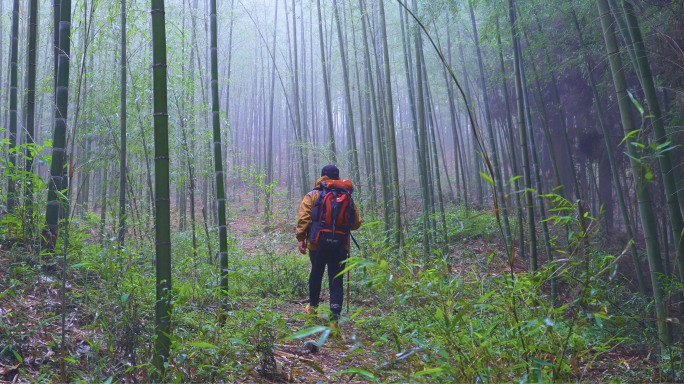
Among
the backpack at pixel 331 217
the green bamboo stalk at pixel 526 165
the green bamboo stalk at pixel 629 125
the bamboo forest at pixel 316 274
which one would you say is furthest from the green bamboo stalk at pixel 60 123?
the green bamboo stalk at pixel 526 165

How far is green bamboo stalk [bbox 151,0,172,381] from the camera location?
1693 mm

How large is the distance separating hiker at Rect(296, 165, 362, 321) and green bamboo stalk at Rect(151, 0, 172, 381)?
1.40m

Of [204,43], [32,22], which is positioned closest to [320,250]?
[32,22]

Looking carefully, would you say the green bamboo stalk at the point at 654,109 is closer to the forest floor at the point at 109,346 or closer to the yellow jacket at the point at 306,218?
the forest floor at the point at 109,346

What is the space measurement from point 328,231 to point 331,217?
0.33 feet

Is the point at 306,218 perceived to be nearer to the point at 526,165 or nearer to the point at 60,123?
the point at 60,123

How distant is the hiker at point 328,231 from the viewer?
9.97 ft

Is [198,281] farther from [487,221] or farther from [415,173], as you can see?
[415,173]

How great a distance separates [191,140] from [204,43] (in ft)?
18.0

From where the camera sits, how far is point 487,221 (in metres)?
8.01

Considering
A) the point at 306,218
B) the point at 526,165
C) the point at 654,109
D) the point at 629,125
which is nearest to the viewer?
the point at 629,125

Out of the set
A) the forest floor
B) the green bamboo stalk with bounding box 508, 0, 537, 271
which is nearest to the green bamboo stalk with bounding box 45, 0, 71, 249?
the forest floor

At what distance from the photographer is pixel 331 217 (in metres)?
3.04

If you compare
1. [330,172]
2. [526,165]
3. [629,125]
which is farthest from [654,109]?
[330,172]
